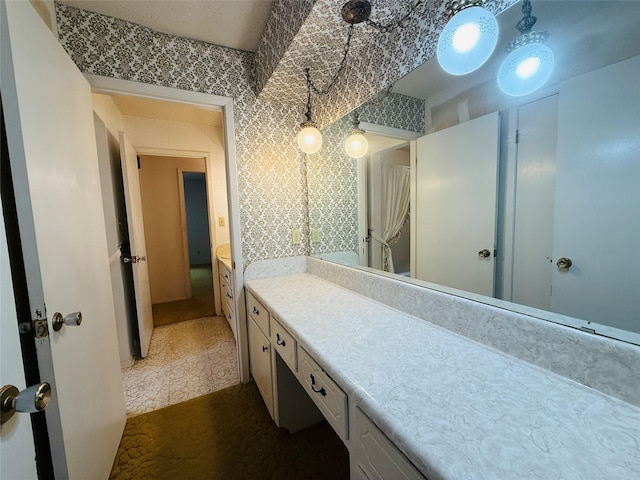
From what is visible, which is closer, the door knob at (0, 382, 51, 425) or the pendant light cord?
the door knob at (0, 382, 51, 425)

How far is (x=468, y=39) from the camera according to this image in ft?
2.31

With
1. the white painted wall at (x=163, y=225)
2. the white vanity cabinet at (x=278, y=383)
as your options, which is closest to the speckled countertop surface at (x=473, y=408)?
the white vanity cabinet at (x=278, y=383)

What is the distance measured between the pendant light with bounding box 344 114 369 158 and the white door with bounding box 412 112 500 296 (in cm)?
42

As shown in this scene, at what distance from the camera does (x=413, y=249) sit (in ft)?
4.00

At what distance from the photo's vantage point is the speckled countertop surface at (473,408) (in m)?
0.44

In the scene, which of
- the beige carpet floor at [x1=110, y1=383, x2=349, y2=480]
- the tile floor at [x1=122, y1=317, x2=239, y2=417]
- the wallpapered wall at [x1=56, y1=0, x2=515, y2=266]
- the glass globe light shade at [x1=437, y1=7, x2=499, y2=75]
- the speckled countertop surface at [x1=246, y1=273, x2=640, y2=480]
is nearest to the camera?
the speckled countertop surface at [x1=246, y1=273, x2=640, y2=480]

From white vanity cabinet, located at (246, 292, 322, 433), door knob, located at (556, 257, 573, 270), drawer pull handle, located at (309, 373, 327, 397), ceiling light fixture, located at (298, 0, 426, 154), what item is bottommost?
white vanity cabinet, located at (246, 292, 322, 433)

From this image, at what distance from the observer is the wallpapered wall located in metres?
1.09

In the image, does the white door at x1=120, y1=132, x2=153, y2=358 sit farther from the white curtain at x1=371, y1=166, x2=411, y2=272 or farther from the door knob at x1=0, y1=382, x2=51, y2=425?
the white curtain at x1=371, y1=166, x2=411, y2=272

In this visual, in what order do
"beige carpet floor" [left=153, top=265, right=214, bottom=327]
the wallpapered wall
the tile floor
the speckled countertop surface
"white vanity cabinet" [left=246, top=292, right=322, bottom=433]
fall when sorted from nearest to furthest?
the speckled countertop surface
the wallpapered wall
"white vanity cabinet" [left=246, top=292, right=322, bottom=433]
the tile floor
"beige carpet floor" [left=153, top=265, right=214, bottom=327]

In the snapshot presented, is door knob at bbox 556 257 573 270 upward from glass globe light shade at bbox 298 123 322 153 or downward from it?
downward

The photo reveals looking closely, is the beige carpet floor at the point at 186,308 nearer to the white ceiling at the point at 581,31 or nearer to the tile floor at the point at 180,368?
the tile floor at the point at 180,368

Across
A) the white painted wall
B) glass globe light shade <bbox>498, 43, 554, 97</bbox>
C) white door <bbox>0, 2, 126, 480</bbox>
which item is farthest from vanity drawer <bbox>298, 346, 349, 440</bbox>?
the white painted wall

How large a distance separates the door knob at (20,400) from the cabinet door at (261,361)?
0.94 metres
